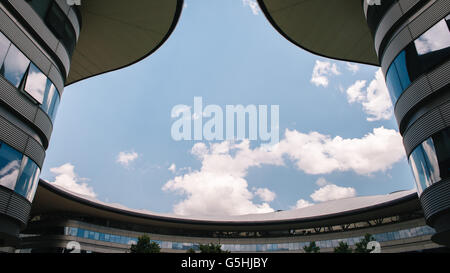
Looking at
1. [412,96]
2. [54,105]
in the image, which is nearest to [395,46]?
[412,96]

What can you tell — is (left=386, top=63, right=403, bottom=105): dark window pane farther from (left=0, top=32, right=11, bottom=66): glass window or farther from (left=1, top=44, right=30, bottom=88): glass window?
(left=0, top=32, right=11, bottom=66): glass window

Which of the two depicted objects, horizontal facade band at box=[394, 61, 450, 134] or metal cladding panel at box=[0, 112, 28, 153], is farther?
horizontal facade band at box=[394, 61, 450, 134]

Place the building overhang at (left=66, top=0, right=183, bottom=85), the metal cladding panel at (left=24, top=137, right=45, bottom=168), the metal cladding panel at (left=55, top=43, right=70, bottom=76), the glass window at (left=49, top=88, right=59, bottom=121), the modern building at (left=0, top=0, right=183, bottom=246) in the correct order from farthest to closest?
the building overhang at (left=66, top=0, right=183, bottom=85), the metal cladding panel at (left=55, top=43, right=70, bottom=76), the glass window at (left=49, top=88, right=59, bottom=121), the metal cladding panel at (left=24, top=137, right=45, bottom=168), the modern building at (left=0, top=0, right=183, bottom=246)

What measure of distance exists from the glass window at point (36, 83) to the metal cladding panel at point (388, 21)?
814 inches

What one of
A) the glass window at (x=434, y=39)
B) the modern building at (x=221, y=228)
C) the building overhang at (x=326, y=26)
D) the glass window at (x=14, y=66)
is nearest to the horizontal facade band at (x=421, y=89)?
the glass window at (x=434, y=39)

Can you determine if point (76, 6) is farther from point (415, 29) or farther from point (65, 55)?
point (415, 29)

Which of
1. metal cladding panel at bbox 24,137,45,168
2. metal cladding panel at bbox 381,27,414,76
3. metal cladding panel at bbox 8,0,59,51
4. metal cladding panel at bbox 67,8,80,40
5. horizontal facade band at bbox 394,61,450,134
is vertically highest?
metal cladding panel at bbox 67,8,80,40

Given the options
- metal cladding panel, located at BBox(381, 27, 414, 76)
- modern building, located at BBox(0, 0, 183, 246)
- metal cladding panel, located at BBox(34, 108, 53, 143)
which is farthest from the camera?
metal cladding panel, located at BBox(34, 108, 53, 143)

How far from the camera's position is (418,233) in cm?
3953

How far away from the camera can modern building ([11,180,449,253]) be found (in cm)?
4056

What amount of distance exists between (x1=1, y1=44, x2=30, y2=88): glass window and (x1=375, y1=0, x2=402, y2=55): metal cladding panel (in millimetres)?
20785

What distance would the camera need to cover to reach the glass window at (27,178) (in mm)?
15045

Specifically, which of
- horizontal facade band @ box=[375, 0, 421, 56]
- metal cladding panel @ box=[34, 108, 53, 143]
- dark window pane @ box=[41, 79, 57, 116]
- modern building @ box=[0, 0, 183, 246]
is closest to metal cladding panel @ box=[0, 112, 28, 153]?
modern building @ box=[0, 0, 183, 246]

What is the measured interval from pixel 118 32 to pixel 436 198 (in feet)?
82.6
